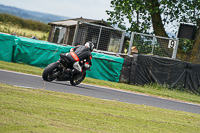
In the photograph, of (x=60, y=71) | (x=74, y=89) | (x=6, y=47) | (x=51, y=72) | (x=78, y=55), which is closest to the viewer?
(x=51, y=72)

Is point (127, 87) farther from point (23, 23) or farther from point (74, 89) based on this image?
point (23, 23)

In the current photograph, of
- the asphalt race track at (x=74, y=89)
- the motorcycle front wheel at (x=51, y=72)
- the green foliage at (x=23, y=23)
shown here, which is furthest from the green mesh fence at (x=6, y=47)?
the green foliage at (x=23, y=23)

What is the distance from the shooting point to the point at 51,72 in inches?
465

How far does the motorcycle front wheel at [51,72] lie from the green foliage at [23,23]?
4763 cm

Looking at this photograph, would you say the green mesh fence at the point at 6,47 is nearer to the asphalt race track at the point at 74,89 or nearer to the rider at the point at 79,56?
the asphalt race track at the point at 74,89

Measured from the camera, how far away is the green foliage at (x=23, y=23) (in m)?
59.1

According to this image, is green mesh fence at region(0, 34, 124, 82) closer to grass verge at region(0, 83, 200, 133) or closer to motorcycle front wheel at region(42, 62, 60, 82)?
motorcycle front wheel at region(42, 62, 60, 82)

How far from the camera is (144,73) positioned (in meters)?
18.9

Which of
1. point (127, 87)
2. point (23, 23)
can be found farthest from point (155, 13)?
point (23, 23)

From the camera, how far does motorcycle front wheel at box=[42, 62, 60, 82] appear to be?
38.2 ft

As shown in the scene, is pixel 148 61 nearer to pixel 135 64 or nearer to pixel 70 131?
pixel 135 64

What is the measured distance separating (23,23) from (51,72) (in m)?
53.9

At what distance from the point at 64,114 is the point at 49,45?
40.4ft

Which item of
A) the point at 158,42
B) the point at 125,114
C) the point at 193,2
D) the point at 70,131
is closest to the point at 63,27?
the point at 193,2
